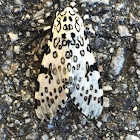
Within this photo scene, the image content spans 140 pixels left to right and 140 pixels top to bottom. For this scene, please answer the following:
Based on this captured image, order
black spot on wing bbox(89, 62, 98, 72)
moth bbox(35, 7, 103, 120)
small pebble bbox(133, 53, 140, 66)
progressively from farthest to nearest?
small pebble bbox(133, 53, 140, 66)
black spot on wing bbox(89, 62, 98, 72)
moth bbox(35, 7, 103, 120)

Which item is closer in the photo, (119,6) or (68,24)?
(68,24)

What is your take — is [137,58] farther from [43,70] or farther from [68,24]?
[43,70]

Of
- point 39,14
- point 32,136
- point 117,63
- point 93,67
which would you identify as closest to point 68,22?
point 39,14

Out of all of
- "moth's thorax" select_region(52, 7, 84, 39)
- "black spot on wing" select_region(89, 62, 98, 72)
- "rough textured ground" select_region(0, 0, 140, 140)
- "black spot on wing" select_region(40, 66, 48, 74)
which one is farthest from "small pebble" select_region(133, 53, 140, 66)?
"black spot on wing" select_region(40, 66, 48, 74)

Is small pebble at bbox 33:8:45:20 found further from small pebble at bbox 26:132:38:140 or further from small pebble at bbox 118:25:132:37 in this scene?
small pebble at bbox 26:132:38:140

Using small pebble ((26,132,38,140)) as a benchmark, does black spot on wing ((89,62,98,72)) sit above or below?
above

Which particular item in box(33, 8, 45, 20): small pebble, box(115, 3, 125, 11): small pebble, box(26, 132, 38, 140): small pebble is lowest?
box(26, 132, 38, 140): small pebble

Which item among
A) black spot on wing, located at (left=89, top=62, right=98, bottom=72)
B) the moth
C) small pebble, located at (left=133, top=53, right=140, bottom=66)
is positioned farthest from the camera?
small pebble, located at (left=133, top=53, right=140, bottom=66)
